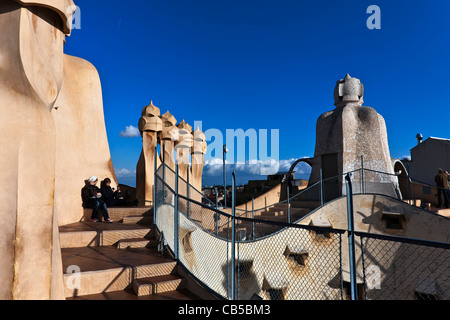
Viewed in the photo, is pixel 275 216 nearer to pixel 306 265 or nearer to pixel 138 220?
pixel 306 265

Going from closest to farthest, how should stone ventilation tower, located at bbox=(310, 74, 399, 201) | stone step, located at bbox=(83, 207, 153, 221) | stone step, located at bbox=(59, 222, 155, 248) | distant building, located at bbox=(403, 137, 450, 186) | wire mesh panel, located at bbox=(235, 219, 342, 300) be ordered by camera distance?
stone step, located at bbox=(59, 222, 155, 248)
stone step, located at bbox=(83, 207, 153, 221)
wire mesh panel, located at bbox=(235, 219, 342, 300)
stone ventilation tower, located at bbox=(310, 74, 399, 201)
distant building, located at bbox=(403, 137, 450, 186)

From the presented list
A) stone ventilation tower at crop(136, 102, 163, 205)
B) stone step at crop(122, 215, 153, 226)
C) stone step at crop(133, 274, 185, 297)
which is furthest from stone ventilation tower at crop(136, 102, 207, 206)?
stone step at crop(133, 274, 185, 297)

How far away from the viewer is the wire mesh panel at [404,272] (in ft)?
31.3

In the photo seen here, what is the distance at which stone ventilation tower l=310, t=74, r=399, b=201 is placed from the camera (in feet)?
43.9

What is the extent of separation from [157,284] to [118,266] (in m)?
0.78

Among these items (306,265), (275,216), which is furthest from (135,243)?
(275,216)

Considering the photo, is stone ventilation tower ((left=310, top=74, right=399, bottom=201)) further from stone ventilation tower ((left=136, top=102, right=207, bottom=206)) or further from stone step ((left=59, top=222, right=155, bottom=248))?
stone step ((left=59, top=222, right=155, bottom=248))

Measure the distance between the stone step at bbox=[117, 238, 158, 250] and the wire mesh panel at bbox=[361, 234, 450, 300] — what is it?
7.77 m

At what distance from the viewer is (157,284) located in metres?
4.35

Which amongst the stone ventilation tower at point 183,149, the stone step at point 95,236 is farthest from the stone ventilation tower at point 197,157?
the stone step at point 95,236

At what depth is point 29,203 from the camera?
8.23 feet

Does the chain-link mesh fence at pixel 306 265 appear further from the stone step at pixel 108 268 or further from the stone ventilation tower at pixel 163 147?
the stone ventilation tower at pixel 163 147

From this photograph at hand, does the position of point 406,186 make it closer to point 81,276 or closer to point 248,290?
point 248,290
